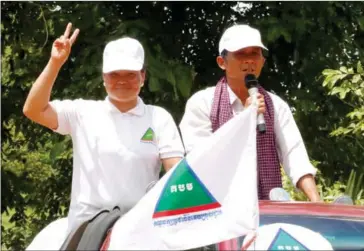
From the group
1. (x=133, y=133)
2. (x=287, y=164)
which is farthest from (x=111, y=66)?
(x=287, y=164)

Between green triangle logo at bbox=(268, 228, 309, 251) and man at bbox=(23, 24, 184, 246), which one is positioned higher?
man at bbox=(23, 24, 184, 246)

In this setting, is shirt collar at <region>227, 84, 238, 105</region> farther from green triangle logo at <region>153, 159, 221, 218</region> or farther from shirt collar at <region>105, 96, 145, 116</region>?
green triangle logo at <region>153, 159, 221, 218</region>

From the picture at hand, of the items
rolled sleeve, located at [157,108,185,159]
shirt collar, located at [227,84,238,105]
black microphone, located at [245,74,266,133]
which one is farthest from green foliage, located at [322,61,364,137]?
rolled sleeve, located at [157,108,185,159]

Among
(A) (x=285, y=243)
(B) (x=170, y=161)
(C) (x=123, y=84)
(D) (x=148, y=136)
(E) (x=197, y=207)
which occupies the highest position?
(C) (x=123, y=84)

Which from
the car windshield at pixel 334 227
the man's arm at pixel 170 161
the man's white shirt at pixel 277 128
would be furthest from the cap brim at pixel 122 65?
the car windshield at pixel 334 227

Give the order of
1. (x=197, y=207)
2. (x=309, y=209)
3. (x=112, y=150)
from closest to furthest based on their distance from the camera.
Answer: (x=197, y=207)
(x=309, y=209)
(x=112, y=150)

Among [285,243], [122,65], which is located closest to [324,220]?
[285,243]

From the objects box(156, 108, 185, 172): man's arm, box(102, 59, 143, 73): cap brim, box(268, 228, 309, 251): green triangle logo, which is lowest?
box(268, 228, 309, 251): green triangle logo

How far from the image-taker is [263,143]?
4578 millimetres

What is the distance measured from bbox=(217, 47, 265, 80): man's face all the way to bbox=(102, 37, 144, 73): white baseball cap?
54 centimetres

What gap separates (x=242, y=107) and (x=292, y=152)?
313mm

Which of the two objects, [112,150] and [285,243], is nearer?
[285,243]

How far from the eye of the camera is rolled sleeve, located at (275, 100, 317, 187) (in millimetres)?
4621

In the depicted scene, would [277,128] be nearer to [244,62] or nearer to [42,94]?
[244,62]
